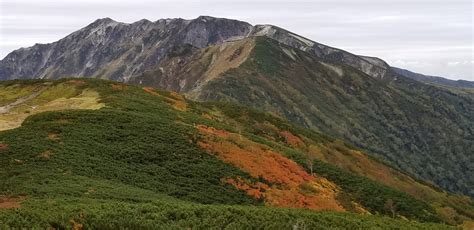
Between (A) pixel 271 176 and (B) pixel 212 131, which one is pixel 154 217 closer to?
(A) pixel 271 176

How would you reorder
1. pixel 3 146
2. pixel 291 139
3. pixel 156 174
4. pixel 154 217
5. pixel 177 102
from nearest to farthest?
pixel 154 217
pixel 3 146
pixel 156 174
pixel 177 102
pixel 291 139

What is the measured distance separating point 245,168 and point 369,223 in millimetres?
21840

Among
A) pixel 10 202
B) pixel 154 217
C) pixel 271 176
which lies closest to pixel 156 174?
pixel 271 176

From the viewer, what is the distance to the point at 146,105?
84.6m

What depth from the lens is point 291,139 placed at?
3959 inches

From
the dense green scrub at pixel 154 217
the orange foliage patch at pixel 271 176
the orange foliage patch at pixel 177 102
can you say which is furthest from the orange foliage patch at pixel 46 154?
the orange foliage patch at pixel 177 102

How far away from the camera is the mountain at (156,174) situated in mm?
34219

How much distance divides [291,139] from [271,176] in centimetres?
4020

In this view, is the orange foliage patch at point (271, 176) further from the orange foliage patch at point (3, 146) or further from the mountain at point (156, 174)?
the orange foliage patch at point (3, 146)

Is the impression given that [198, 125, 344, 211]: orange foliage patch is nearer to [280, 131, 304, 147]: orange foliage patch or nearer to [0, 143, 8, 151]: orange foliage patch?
[280, 131, 304, 147]: orange foliage patch

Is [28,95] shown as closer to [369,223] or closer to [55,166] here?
[55,166]

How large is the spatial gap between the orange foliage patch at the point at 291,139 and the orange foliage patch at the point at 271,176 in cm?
2345

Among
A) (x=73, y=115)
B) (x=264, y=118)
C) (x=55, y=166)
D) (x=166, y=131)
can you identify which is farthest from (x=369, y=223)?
(x=264, y=118)

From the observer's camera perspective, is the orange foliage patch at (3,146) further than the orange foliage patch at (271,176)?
No
